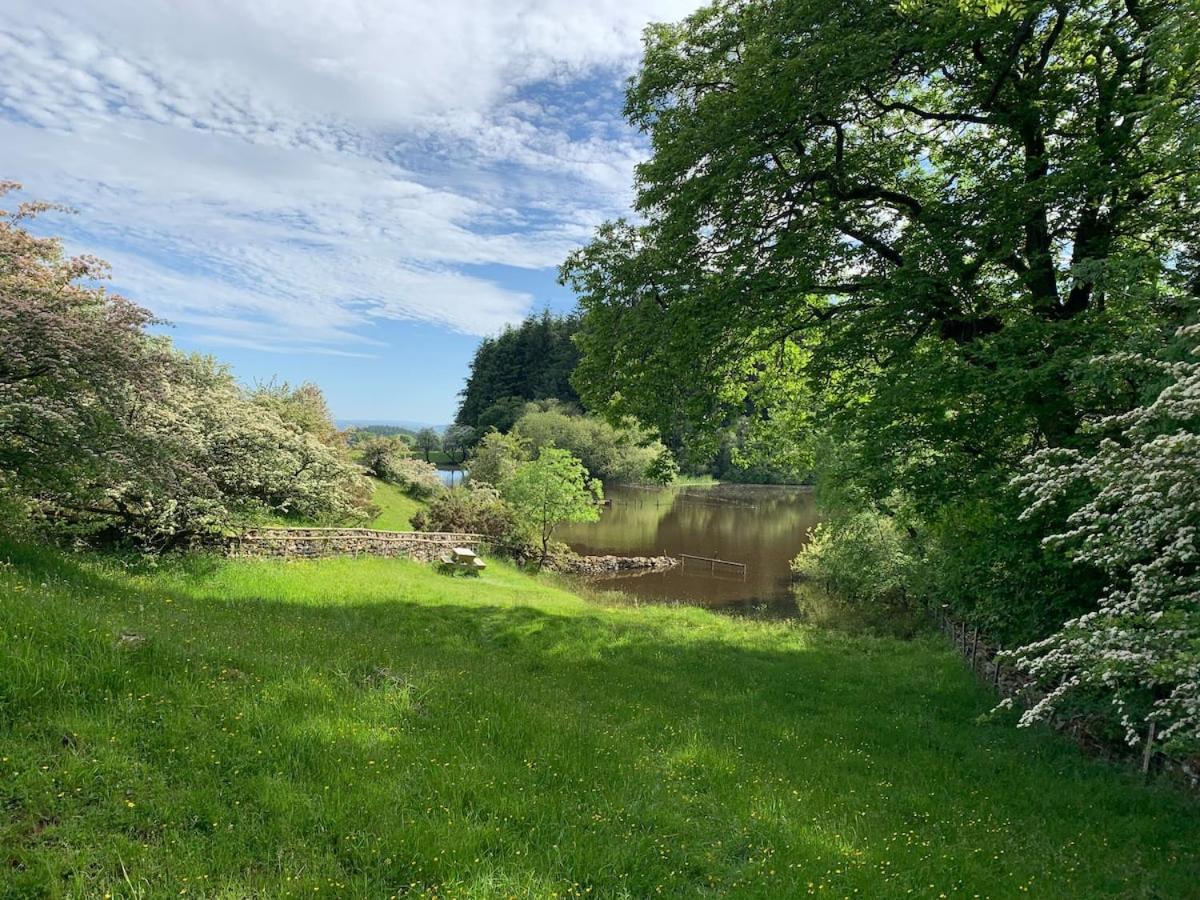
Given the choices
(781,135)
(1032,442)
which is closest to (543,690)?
(1032,442)

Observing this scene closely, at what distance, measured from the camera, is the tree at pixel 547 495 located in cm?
2983

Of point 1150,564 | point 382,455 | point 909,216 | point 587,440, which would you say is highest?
point 909,216

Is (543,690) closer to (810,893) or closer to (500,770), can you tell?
(500,770)

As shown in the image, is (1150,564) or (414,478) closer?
(1150,564)

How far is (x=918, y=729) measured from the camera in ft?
28.9

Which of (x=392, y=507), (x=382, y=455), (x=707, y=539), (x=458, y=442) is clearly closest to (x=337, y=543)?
(x=392, y=507)

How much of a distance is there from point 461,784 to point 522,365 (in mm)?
103042

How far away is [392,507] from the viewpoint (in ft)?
108

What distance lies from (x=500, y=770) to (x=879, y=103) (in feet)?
38.0

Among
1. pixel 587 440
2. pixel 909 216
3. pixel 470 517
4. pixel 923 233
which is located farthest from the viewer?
pixel 587 440

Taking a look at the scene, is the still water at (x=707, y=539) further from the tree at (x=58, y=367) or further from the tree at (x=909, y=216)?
the tree at (x=58, y=367)

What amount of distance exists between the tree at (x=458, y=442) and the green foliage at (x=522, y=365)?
7115 mm

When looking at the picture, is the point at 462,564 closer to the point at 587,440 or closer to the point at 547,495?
the point at 547,495

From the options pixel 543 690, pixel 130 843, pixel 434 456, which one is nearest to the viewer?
pixel 130 843
